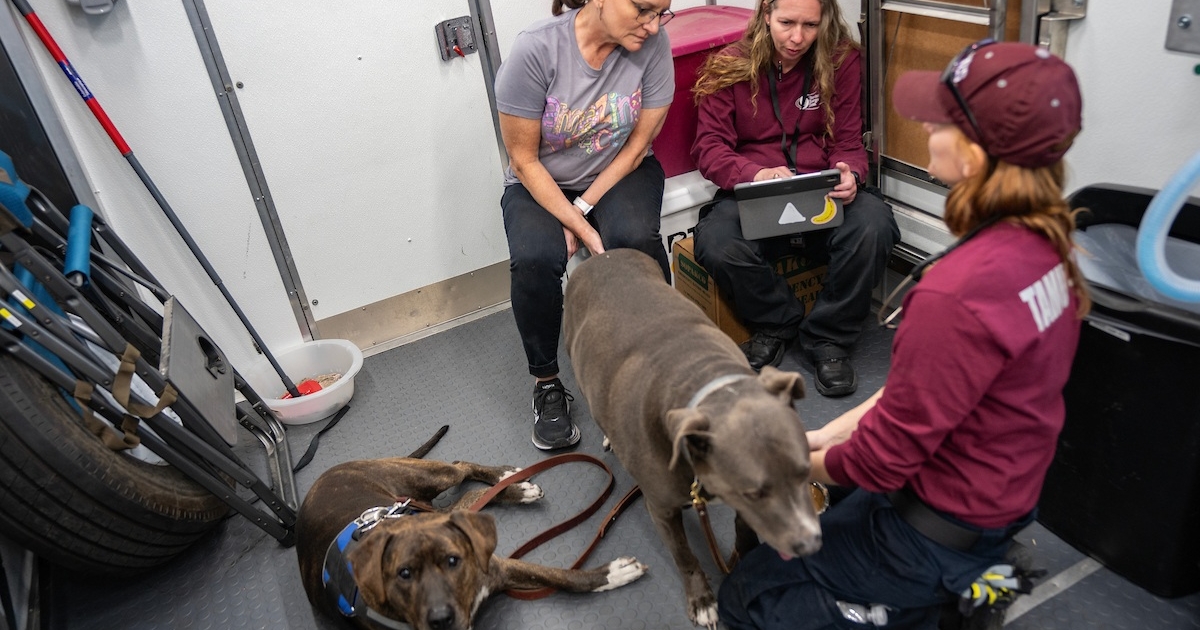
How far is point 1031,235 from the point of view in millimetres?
1354

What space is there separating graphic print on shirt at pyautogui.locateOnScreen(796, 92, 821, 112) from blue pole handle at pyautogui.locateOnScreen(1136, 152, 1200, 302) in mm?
1464

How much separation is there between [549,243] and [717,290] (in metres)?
0.70

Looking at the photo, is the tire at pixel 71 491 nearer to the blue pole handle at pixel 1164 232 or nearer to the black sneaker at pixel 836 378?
the black sneaker at pixel 836 378

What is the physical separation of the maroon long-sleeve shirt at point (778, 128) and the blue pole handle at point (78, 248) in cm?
199

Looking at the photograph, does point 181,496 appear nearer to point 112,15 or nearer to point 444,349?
point 444,349

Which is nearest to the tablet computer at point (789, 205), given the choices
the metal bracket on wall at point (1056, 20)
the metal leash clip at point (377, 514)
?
the metal bracket on wall at point (1056, 20)

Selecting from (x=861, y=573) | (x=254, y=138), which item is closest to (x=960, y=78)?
(x=861, y=573)

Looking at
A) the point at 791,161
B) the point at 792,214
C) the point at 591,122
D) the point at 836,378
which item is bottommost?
the point at 836,378

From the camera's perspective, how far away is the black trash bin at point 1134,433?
166 centimetres

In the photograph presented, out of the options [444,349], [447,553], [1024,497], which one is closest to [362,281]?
[444,349]

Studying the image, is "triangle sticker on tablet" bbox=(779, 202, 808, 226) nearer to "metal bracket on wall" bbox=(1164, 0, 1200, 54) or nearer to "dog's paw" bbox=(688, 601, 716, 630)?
"metal bracket on wall" bbox=(1164, 0, 1200, 54)

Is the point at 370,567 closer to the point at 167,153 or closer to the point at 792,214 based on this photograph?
the point at 792,214

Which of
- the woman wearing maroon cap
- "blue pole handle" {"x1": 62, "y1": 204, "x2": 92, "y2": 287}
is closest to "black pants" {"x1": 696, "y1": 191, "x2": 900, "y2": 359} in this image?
the woman wearing maroon cap

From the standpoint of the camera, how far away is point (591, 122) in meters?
2.73
